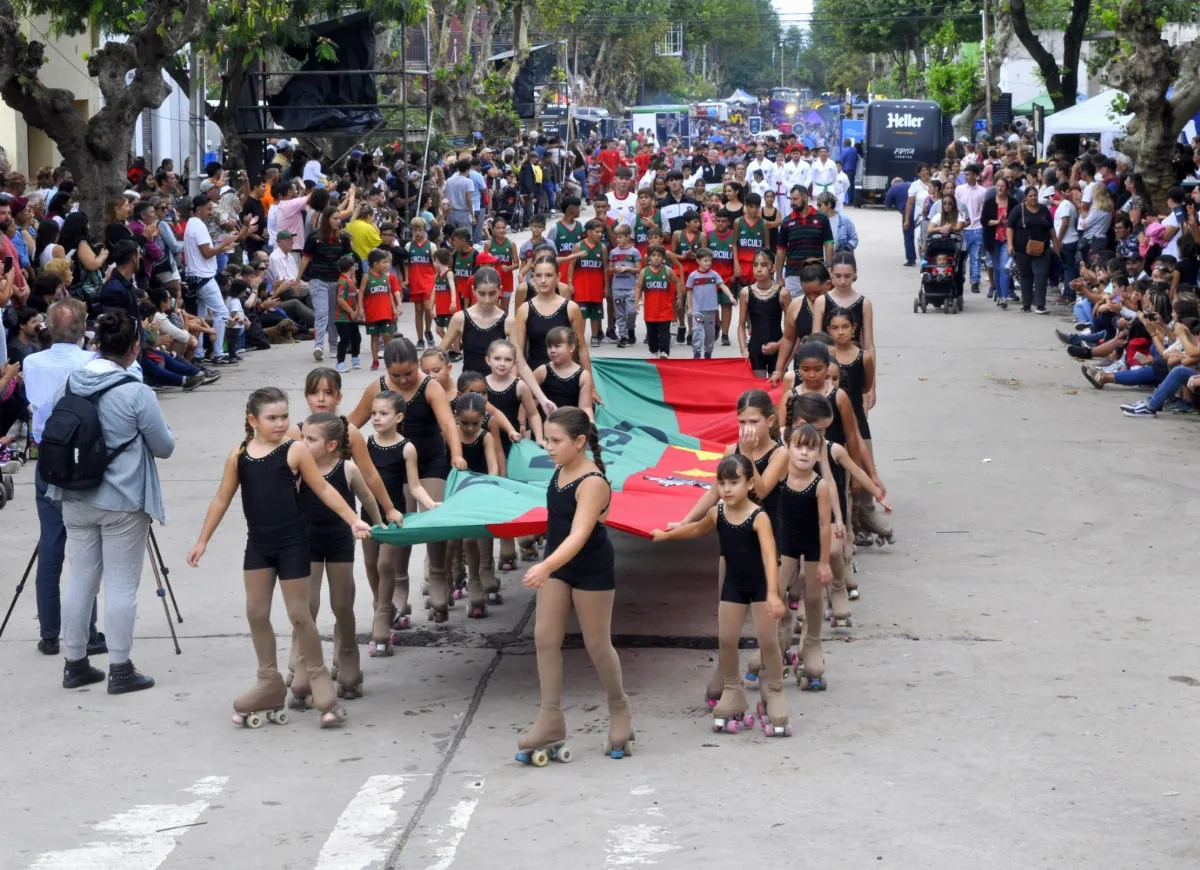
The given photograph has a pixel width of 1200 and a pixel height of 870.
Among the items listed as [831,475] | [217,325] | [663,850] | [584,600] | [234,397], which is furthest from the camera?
[217,325]

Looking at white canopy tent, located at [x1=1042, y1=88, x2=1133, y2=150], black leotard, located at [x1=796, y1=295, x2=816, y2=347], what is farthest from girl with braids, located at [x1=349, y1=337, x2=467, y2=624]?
white canopy tent, located at [x1=1042, y1=88, x2=1133, y2=150]

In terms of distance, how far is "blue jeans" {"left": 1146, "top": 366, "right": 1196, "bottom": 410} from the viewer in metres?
14.8

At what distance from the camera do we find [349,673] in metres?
7.66

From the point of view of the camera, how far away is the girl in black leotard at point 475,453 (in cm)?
902

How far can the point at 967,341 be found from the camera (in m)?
20.1

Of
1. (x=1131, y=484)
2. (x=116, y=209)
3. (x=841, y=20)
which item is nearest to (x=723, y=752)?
(x=1131, y=484)

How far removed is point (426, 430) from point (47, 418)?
2.02 m

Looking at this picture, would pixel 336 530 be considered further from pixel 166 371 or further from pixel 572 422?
pixel 166 371

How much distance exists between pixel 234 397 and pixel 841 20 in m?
55.9

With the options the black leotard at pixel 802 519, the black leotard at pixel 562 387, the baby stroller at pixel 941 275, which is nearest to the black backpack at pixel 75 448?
the black leotard at pixel 562 387

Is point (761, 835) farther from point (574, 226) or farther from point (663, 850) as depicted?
point (574, 226)

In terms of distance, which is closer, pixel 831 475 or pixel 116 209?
pixel 831 475

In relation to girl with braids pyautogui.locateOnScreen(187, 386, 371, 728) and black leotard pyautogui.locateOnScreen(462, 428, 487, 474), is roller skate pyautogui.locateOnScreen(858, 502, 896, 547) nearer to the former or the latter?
black leotard pyautogui.locateOnScreen(462, 428, 487, 474)

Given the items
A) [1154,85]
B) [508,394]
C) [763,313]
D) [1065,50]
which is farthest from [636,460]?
[1065,50]
